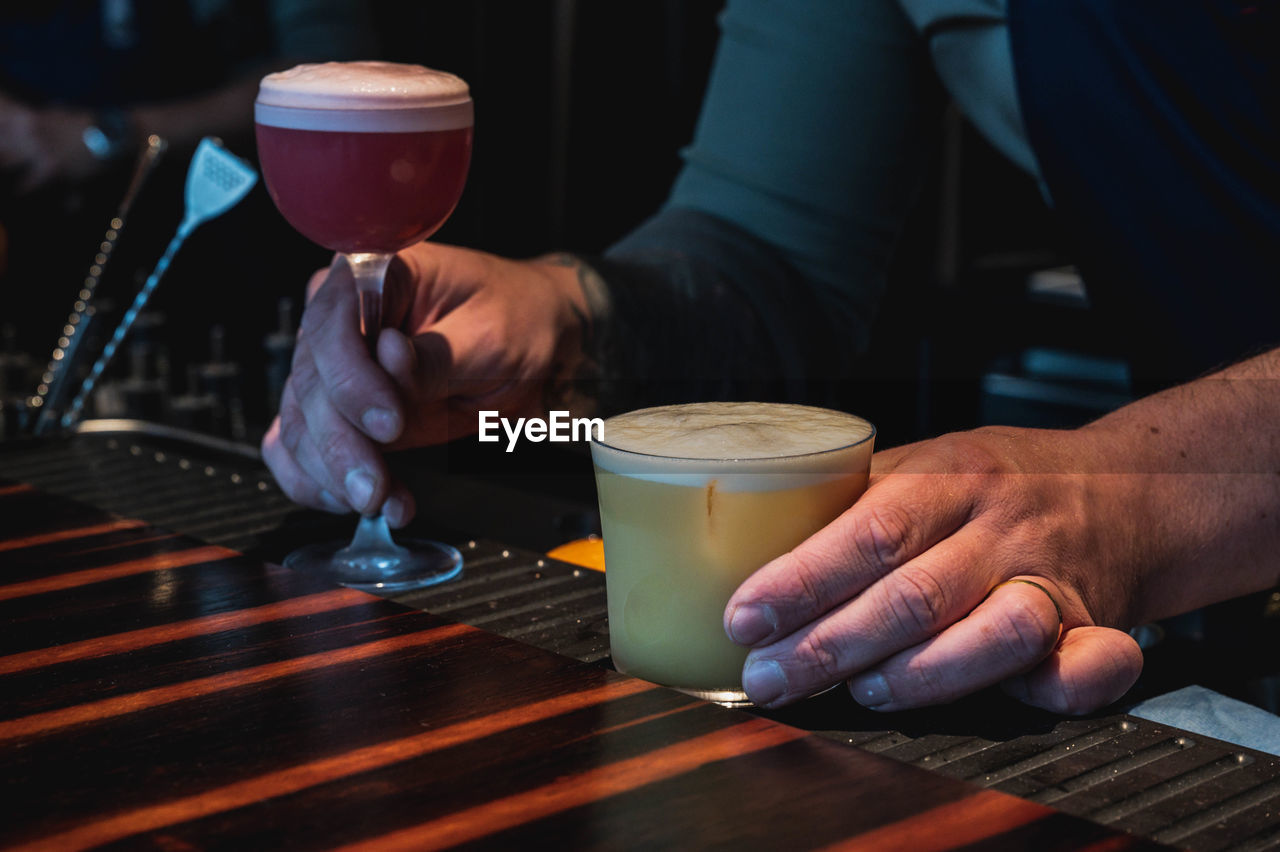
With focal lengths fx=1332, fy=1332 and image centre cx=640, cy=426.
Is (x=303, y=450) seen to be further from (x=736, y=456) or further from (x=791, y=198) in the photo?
(x=791, y=198)

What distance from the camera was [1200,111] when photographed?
4.71 feet

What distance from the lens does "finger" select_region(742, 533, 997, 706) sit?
74cm

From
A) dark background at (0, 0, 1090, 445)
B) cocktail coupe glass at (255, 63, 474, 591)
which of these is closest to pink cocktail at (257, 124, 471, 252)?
cocktail coupe glass at (255, 63, 474, 591)

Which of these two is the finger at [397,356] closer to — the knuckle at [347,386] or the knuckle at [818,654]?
the knuckle at [347,386]

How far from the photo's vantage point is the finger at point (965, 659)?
749 millimetres

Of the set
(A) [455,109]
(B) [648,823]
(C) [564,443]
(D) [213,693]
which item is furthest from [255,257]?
(B) [648,823]

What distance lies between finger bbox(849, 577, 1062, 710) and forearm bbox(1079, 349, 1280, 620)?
198 millimetres

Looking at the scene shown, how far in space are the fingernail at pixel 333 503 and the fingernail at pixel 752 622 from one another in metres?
0.54

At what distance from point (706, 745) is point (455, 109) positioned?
0.63m

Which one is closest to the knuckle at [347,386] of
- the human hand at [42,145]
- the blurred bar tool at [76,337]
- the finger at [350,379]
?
the finger at [350,379]

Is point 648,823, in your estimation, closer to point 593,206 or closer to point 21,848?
point 21,848

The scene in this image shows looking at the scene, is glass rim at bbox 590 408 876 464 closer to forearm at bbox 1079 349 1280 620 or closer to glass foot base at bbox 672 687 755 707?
glass foot base at bbox 672 687 755 707

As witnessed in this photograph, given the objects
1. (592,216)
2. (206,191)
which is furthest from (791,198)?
(592,216)

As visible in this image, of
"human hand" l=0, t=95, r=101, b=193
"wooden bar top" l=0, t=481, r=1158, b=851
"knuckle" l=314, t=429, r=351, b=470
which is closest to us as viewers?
"wooden bar top" l=0, t=481, r=1158, b=851
